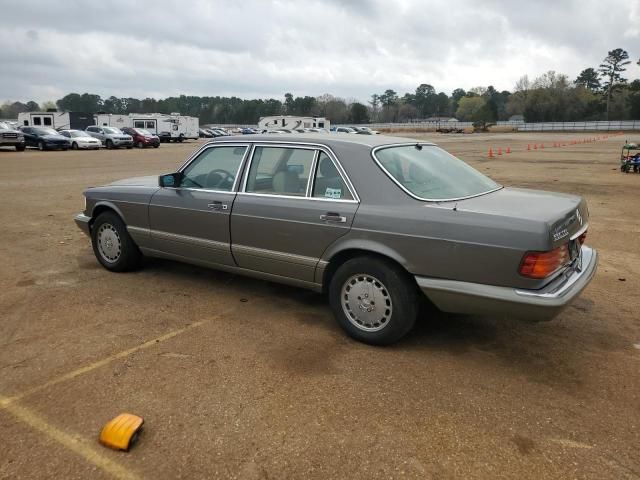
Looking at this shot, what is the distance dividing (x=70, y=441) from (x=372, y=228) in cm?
231

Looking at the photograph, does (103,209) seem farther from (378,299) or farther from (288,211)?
(378,299)

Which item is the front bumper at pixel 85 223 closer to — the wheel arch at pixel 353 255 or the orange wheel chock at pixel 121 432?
the wheel arch at pixel 353 255

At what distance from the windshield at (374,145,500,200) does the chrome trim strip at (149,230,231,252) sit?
1655 millimetres

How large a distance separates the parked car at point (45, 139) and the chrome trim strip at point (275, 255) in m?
31.6

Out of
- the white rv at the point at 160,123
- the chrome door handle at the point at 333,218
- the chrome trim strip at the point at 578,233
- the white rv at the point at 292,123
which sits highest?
the white rv at the point at 292,123

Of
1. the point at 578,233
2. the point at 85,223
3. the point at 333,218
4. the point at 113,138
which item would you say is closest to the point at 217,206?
the point at 333,218

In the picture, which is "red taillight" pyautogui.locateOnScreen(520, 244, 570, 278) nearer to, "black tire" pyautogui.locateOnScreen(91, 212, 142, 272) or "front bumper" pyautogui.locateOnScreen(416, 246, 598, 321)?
"front bumper" pyautogui.locateOnScreen(416, 246, 598, 321)

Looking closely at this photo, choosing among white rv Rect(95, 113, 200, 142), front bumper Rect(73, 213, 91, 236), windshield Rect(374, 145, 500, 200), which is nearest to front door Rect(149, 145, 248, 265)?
front bumper Rect(73, 213, 91, 236)

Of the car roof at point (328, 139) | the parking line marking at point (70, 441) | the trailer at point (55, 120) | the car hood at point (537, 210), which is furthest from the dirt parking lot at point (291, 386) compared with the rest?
the trailer at point (55, 120)

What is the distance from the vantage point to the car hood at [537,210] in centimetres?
333

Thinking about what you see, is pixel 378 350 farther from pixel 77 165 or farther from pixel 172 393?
pixel 77 165

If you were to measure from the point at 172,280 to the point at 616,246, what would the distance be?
5.87 meters

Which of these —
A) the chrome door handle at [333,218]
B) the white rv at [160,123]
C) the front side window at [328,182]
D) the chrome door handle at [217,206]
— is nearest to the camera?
the chrome door handle at [333,218]

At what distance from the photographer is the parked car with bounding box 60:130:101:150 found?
3278 cm
